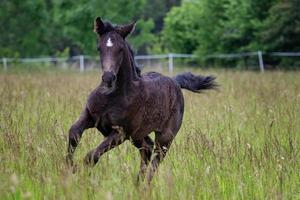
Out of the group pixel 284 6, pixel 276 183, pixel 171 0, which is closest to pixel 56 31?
pixel 284 6

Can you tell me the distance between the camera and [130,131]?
5746 millimetres

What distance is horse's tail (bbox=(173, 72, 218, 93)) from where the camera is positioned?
795 centimetres

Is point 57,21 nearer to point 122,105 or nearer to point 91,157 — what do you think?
point 122,105

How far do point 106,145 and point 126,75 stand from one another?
0.82 meters

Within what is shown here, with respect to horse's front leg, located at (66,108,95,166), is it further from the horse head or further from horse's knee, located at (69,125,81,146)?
the horse head

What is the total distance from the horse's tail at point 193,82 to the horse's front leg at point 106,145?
261 centimetres

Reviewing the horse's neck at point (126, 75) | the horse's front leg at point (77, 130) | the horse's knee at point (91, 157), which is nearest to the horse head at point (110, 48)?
the horse's neck at point (126, 75)

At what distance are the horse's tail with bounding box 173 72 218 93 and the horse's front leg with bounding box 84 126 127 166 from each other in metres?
2.61

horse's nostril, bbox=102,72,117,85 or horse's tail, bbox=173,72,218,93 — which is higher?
horse's nostril, bbox=102,72,117,85

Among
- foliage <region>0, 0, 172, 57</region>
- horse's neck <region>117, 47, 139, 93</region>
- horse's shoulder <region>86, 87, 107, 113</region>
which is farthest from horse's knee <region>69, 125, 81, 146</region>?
foliage <region>0, 0, 172, 57</region>

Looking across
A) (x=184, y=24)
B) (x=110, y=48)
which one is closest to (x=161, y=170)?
(x=110, y=48)

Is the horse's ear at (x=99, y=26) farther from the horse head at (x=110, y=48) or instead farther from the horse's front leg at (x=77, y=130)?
the horse's front leg at (x=77, y=130)

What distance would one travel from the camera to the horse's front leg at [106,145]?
16.4 feet

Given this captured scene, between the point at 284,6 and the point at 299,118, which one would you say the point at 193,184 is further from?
the point at 284,6
